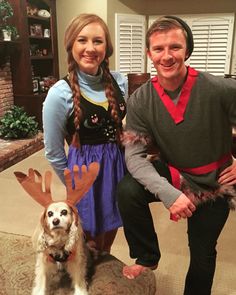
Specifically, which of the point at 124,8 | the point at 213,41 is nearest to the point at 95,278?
the point at 124,8

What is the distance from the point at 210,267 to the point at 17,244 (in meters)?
0.97

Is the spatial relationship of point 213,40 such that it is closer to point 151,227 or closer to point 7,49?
point 7,49

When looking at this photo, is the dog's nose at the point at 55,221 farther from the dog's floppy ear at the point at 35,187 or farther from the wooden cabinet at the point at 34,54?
the wooden cabinet at the point at 34,54

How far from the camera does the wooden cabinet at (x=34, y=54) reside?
452cm

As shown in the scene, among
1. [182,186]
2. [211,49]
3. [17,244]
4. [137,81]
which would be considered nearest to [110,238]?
[17,244]

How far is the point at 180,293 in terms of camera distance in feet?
6.02

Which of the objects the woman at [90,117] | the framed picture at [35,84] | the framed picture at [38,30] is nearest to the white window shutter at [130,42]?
the framed picture at [38,30]

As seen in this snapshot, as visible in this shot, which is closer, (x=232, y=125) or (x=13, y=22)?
(x=232, y=125)

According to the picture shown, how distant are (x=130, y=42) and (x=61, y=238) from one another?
5062 millimetres

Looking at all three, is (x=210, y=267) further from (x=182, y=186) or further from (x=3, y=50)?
(x=3, y=50)

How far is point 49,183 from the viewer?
4.18 ft

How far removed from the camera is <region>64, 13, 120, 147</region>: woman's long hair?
1380 millimetres

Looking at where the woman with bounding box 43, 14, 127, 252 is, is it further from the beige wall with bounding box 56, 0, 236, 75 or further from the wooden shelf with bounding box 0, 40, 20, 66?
the beige wall with bounding box 56, 0, 236, 75

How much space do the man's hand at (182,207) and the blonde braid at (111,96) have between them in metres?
0.45
